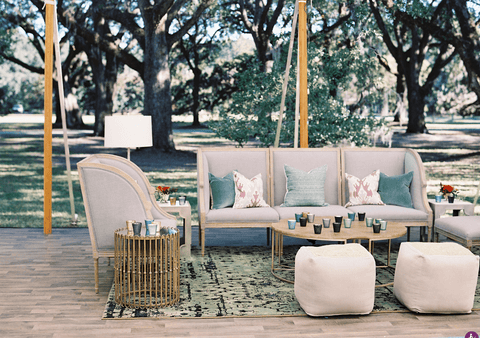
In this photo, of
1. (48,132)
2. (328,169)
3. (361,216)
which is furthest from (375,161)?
(48,132)

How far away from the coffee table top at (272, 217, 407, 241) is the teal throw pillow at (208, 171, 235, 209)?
0.79 meters

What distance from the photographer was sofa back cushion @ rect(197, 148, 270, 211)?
4980 mm

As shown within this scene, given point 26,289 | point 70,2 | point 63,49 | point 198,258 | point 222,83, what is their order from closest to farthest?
point 26,289 < point 198,258 < point 70,2 < point 222,83 < point 63,49

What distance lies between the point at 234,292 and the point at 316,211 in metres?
1.35

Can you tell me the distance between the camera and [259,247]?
495 cm

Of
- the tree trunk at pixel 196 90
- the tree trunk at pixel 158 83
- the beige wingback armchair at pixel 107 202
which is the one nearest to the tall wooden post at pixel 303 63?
the beige wingback armchair at pixel 107 202

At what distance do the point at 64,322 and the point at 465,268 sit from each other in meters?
2.34

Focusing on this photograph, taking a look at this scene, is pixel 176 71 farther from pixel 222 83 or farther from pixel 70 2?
pixel 70 2

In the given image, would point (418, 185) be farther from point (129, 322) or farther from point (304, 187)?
point (129, 322)

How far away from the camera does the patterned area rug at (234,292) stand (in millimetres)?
3260

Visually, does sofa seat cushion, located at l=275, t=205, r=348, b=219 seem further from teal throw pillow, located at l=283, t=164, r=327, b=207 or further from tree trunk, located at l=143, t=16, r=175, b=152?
tree trunk, located at l=143, t=16, r=175, b=152

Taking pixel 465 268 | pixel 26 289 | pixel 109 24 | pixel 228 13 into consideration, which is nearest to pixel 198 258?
pixel 26 289

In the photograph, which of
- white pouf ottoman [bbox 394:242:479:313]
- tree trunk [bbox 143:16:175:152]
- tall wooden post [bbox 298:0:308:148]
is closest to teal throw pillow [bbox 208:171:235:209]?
tall wooden post [bbox 298:0:308:148]

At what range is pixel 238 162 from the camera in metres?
5.01
